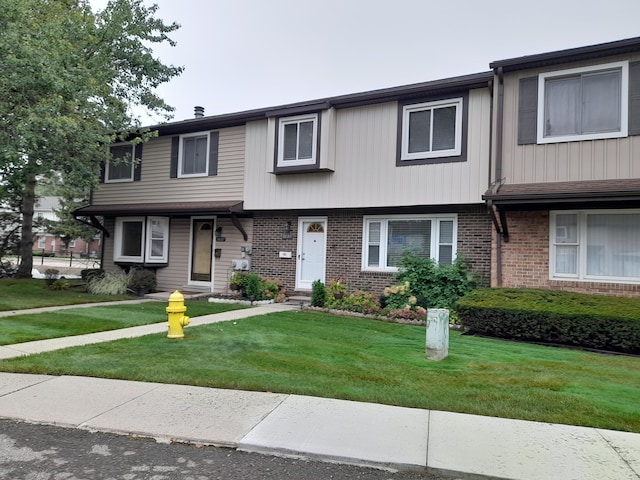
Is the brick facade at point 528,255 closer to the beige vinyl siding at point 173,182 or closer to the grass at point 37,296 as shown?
the beige vinyl siding at point 173,182

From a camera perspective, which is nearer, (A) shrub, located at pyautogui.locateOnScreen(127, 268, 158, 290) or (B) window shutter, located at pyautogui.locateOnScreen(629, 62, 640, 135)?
(B) window shutter, located at pyautogui.locateOnScreen(629, 62, 640, 135)

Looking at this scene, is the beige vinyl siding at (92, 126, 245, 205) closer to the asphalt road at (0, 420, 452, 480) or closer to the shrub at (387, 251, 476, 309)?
the shrub at (387, 251, 476, 309)

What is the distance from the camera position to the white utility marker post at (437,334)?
22.0ft

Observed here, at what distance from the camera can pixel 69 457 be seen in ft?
11.9

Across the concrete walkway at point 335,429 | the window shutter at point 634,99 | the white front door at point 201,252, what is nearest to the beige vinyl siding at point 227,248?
the white front door at point 201,252

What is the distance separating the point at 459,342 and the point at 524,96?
5.58 meters

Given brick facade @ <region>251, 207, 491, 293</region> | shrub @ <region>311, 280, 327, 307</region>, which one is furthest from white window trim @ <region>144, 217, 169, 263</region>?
shrub @ <region>311, 280, 327, 307</region>

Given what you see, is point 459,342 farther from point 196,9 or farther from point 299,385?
point 196,9

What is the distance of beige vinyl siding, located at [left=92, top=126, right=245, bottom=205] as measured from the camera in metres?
14.6

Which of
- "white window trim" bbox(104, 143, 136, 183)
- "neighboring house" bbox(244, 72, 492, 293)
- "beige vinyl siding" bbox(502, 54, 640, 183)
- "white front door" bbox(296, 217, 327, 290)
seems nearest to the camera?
"beige vinyl siding" bbox(502, 54, 640, 183)

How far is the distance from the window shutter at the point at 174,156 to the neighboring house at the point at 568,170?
10.1 meters

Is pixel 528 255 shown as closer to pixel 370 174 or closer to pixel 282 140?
pixel 370 174

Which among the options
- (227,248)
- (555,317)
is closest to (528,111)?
(555,317)

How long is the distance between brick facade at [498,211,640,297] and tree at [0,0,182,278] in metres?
10.3
